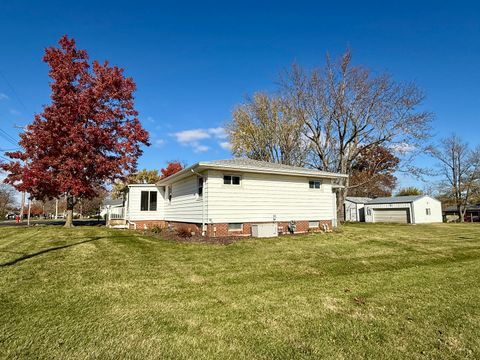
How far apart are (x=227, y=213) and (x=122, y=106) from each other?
1260 cm

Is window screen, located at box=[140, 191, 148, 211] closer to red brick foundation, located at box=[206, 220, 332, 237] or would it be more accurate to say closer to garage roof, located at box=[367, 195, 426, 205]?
red brick foundation, located at box=[206, 220, 332, 237]

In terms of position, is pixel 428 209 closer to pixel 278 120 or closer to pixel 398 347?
pixel 278 120

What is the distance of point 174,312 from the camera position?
4156 millimetres

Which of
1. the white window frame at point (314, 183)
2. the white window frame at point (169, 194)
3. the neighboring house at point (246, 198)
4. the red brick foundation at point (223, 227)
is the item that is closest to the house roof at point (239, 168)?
the neighboring house at point (246, 198)

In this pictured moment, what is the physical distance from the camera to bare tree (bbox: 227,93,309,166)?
28.7 m

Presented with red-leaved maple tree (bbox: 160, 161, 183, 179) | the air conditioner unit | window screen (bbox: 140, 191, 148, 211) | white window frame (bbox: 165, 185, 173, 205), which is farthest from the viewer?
red-leaved maple tree (bbox: 160, 161, 183, 179)

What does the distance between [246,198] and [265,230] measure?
170 cm

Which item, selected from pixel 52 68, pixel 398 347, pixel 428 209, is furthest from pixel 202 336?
pixel 428 209

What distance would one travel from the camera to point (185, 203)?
48.7 feet

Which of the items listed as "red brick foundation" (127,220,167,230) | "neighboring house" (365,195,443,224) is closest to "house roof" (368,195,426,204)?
"neighboring house" (365,195,443,224)

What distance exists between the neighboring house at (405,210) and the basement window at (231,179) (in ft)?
85.7

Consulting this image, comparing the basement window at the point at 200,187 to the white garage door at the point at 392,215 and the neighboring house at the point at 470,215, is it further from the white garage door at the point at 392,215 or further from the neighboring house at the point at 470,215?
the neighboring house at the point at 470,215

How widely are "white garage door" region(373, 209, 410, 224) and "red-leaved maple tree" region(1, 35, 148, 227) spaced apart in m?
28.5

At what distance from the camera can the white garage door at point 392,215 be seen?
105 ft
